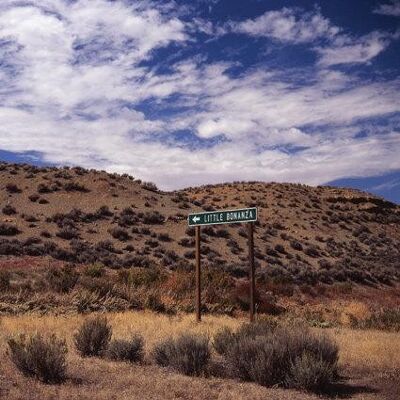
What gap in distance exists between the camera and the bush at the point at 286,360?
8.60 m

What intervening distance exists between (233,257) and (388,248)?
96.5 ft

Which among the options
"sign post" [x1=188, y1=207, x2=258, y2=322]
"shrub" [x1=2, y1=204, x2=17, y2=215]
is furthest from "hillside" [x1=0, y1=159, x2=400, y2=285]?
"sign post" [x1=188, y1=207, x2=258, y2=322]

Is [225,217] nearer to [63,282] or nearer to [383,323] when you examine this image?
[383,323]

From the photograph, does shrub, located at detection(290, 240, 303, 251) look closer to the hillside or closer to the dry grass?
the hillside

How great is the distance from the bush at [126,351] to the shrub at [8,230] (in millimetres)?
30257

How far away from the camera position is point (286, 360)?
922 centimetres

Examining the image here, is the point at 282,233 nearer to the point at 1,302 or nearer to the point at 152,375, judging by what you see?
the point at 1,302

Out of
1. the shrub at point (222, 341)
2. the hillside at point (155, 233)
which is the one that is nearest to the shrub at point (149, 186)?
the hillside at point (155, 233)

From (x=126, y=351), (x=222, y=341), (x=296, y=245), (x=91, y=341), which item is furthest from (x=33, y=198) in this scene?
(x=126, y=351)

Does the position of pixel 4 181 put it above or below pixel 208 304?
above

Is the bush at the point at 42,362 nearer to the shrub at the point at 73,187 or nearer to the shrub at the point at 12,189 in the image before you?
the shrub at the point at 12,189

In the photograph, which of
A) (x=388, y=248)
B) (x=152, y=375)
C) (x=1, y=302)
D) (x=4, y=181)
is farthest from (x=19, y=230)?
(x=388, y=248)

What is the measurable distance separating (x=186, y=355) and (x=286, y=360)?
175 cm

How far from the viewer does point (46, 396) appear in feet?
25.1
